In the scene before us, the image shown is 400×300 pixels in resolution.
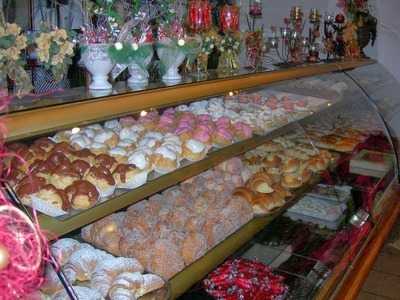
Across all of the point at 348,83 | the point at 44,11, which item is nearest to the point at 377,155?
the point at 348,83

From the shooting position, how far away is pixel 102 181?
162cm

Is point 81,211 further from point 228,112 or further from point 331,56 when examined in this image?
point 331,56

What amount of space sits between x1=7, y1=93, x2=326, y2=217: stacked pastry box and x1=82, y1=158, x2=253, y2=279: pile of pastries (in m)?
0.30

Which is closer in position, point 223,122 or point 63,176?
point 63,176

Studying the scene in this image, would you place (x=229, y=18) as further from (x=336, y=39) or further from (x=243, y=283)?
(x=336, y=39)

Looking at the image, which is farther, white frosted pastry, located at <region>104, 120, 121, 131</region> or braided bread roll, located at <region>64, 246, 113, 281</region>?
white frosted pastry, located at <region>104, 120, 121, 131</region>

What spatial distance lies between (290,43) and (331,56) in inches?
31.6

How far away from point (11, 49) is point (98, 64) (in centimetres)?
42

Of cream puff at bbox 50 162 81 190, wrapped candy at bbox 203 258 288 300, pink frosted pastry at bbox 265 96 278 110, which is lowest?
wrapped candy at bbox 203 258 288 300

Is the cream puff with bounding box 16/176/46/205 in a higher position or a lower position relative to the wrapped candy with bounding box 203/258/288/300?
higher

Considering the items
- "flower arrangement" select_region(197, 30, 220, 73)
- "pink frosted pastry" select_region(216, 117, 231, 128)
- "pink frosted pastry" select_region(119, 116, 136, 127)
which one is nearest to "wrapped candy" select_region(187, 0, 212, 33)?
"flower arrangement" select_region(197, 30, 220, 73)

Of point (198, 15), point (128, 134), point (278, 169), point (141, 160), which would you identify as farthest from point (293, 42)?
point (141, 160)

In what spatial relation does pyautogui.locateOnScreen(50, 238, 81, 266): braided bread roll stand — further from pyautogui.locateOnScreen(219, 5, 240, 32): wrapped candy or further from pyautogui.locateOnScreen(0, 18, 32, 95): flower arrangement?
pyautogui.locateOnScreen(219, 5, 240, 32): wrapped candy

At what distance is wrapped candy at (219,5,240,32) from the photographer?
8.77 feet
